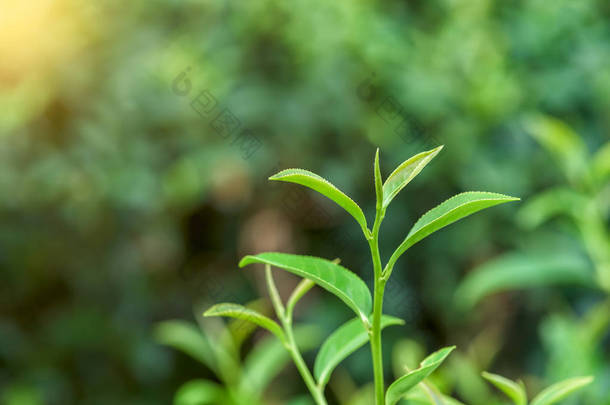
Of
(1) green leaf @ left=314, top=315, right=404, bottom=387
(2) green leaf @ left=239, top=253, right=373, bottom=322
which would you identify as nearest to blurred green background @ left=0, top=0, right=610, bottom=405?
(1) green leaf @ left=314, top=315, right=404, bottom=387

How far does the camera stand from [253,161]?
6.15 ft

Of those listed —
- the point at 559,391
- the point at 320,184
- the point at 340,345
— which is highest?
the point at 320,184

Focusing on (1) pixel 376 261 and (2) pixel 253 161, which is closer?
(1) pixel 376 261

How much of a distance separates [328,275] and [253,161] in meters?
1.49

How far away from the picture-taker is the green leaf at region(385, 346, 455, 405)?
1.15 ft

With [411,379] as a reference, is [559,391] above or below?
below

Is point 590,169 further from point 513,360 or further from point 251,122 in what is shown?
point 251,122

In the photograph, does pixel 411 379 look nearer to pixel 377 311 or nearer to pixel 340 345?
pixel 377 311

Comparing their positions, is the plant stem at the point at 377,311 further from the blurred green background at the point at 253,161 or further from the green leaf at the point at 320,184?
→ the blurred green background at the point at 253,161

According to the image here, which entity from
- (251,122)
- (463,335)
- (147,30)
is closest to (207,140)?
(251,122)

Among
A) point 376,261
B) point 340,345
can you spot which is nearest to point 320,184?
point 376,261

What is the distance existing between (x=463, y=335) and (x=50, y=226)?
126 cm

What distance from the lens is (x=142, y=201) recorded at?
176cm

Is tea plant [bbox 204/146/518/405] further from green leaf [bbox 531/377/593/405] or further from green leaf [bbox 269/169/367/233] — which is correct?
green leaf [bbox 531/377/593/405]
